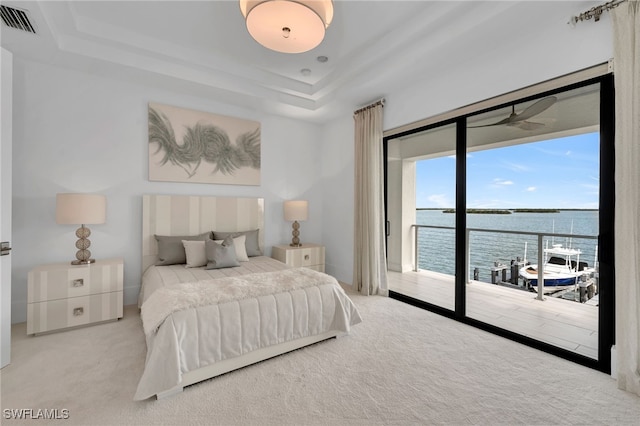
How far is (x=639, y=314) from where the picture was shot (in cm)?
188

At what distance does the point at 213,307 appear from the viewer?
206 cm

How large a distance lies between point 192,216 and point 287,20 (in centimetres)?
283

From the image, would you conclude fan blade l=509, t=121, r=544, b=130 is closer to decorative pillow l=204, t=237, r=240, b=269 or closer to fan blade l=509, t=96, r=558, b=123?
fan blade l=509, t=96, r=558, b=123

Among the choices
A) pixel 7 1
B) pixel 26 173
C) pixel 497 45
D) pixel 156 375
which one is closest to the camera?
pixel 156 375

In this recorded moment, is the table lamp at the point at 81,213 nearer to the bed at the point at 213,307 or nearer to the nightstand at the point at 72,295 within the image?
the nightstand at the point at 72,295

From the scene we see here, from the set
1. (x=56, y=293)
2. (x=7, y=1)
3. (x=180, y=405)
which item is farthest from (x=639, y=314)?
(x=7, y=1)

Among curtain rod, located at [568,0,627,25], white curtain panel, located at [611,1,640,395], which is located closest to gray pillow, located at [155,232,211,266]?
white curtain panel, located at [611,1,640,395]

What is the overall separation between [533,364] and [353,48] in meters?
3.58

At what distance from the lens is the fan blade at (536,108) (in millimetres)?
2566

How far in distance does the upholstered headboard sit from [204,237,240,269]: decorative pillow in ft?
2.35

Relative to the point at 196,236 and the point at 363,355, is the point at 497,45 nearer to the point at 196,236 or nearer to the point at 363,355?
the point at 363,355

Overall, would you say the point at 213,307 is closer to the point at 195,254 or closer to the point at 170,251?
the point at 195,254

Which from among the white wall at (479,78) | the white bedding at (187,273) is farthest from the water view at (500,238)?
the white bedding at (187,273)

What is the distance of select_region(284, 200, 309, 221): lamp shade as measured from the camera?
439 centimetres
